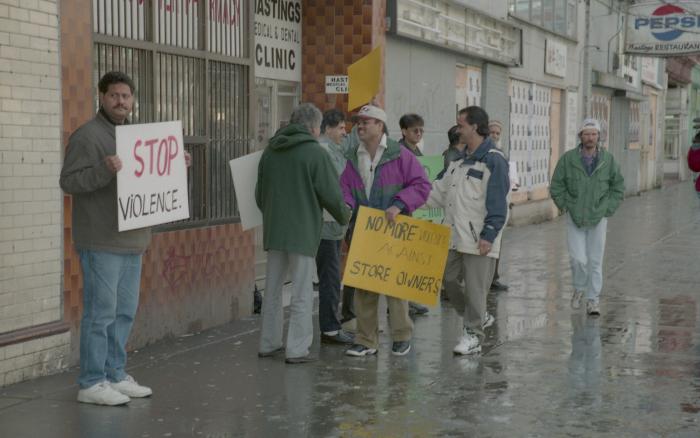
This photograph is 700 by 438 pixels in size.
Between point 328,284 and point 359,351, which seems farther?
point 328,284

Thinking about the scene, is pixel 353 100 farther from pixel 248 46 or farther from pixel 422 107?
pixel 422 107

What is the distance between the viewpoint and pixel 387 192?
8477 millimetres

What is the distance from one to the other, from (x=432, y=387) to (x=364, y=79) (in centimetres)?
402

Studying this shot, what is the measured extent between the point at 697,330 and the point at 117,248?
5567mm

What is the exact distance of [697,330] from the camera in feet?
32.1

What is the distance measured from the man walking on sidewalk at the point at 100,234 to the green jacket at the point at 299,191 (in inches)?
55.6

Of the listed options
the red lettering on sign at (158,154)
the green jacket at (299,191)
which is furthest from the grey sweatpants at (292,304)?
the red lettering on sign at (158,154)

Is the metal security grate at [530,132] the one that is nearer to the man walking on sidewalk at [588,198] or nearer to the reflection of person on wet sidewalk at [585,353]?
the man walking on sidewalk at [588,198]

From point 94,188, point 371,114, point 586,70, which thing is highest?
point 586,70

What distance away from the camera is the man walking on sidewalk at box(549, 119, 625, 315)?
1066 centimetres

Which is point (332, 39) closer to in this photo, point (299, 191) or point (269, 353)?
point (299, 191)

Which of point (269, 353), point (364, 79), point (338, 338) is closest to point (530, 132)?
point (364, 79)

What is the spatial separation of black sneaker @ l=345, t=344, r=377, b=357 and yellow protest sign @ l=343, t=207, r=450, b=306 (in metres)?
0.44

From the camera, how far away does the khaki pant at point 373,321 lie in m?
8.44
